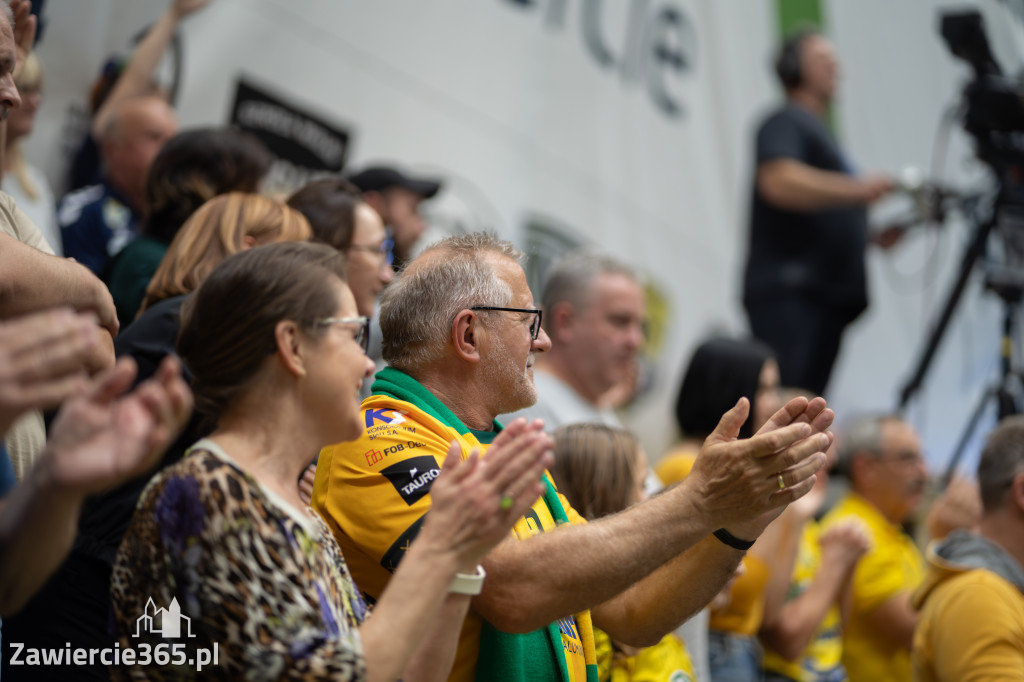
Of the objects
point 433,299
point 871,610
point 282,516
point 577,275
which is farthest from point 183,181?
point 871,610

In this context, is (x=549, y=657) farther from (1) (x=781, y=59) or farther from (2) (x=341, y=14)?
(1) (x=781, y=59)

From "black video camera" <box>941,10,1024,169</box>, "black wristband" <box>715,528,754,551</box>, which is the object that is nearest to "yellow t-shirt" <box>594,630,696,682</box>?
"black wristband" <box>715,528,754,551</box>

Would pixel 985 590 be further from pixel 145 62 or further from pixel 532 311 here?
pixel 145 62

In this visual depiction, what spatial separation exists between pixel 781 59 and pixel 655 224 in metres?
1.21

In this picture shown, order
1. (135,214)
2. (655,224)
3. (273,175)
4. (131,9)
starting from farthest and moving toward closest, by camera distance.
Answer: (655,224) → (273,175) → (131,9) → (135,214)

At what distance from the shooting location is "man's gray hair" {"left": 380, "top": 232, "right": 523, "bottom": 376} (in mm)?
2160

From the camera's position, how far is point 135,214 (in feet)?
11.3

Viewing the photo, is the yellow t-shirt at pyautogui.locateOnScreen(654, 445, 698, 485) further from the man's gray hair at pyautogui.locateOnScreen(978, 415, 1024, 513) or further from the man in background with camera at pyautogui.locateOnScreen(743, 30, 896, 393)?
the man in background with camera at pyautogui.locateOnScreen(743, 30, 896, 393)

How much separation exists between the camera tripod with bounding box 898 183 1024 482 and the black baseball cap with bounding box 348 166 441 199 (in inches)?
91.8

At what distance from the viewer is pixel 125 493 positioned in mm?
2070

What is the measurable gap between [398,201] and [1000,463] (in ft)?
6.56

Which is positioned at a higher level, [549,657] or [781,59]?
[781,59]

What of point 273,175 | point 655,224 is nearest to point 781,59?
point 655,224

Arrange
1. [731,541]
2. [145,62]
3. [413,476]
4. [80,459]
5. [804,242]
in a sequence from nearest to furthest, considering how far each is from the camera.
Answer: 1. [80,459]
2. [413,476]
3. [731,541]
4. [145,62]
5. [804,242]
